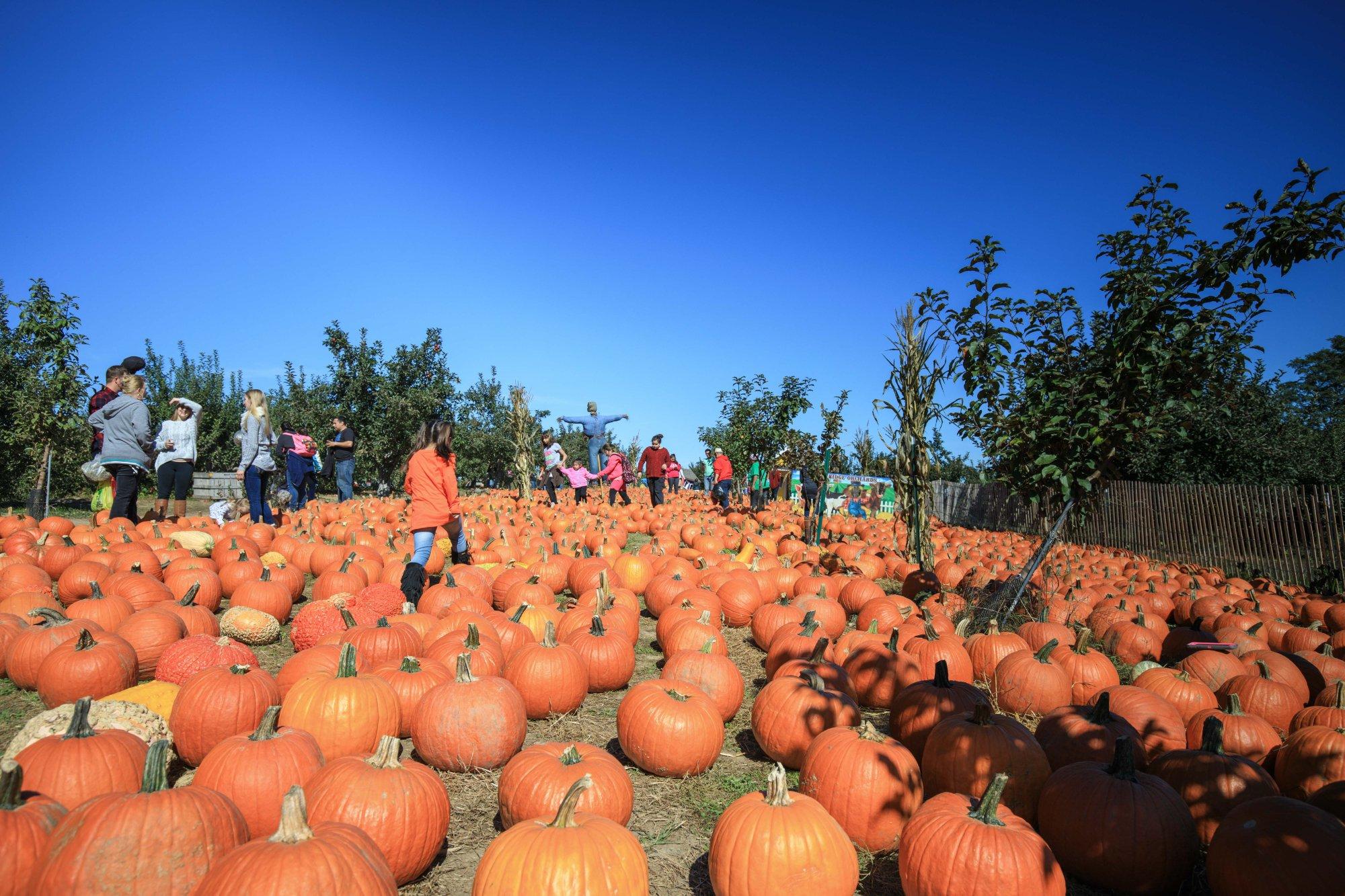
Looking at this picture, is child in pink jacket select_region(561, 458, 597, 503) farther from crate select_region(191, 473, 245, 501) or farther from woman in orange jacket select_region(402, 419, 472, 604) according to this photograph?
woman in orange jacket select_region(402, 419, 472, 604)

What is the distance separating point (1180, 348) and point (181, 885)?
7.94 m

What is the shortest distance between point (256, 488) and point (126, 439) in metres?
2.18

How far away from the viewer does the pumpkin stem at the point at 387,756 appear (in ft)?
8.57

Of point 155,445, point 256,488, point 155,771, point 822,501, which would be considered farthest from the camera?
point 822,501

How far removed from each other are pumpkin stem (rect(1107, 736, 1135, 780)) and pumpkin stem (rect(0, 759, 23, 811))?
159 inches

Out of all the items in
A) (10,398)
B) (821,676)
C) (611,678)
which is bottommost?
(611,678)

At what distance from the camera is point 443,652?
4352 mm

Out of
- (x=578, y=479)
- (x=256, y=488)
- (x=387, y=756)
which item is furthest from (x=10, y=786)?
(x=578, y=479)

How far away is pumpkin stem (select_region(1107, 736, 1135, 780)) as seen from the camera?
9.33ft

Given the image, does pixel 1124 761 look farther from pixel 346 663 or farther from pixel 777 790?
pixel 346 663

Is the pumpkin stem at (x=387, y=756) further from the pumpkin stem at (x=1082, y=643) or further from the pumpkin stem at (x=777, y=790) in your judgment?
the pumpkin stem at (x=1082, y=643)

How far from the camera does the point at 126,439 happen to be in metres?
8.59

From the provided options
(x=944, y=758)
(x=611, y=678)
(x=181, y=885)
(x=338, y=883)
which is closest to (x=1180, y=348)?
(x=944, y=758)

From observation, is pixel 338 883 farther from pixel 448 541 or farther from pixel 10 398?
pixel 10 398
